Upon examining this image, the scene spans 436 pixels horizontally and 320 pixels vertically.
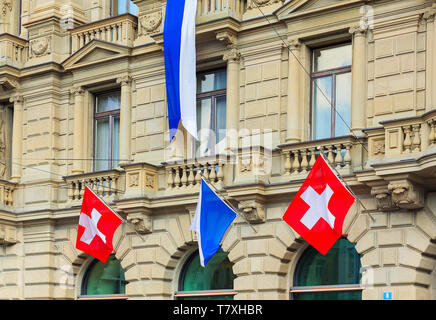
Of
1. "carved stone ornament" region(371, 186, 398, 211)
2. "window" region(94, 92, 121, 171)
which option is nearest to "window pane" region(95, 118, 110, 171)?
"window" region(94, 92, 121, 171)

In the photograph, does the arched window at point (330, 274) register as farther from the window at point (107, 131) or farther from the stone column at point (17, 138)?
the stone column at point (17, 138)

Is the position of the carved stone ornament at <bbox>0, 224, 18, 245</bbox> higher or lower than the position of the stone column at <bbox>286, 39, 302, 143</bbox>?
lower

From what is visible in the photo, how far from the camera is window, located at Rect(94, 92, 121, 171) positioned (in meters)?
24.7

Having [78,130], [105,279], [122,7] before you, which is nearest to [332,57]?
[122,7]

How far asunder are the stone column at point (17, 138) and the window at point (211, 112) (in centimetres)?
574

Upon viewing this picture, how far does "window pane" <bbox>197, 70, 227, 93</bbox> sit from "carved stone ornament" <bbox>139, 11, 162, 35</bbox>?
1765 mm

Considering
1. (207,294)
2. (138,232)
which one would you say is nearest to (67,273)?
(138,232)

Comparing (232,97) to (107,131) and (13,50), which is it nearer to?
(107,131)

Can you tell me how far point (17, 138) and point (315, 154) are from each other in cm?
964

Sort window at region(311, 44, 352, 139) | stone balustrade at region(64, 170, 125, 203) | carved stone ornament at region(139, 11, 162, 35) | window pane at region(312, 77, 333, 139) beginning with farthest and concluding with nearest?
1. carved stone ornament at region(139, 11, 162, 35)
2. stone balustrade at region(64, 170, 125, 203)
3. window pane at region(312, 77, 333, 139)
4. window at region(311, 44, 352, 139)

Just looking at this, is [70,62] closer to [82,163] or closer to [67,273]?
[82,163]

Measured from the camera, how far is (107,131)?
2500 centimetres

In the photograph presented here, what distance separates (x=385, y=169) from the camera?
59.7 feet

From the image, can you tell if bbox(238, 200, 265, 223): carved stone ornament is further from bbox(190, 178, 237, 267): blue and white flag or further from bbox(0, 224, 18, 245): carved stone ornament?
bbox(0, 224, 18, 245): carved stone ornament
